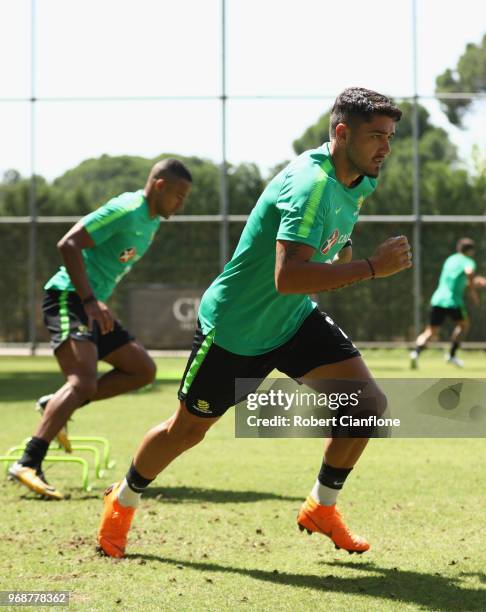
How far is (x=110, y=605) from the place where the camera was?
160 inches

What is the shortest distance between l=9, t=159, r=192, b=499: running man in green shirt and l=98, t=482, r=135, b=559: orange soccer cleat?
4.88 ft

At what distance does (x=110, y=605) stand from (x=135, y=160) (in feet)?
66.6

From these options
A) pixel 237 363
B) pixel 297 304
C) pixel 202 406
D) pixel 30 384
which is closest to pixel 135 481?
pixel 202 406

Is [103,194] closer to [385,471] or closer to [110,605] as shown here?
[385,471]

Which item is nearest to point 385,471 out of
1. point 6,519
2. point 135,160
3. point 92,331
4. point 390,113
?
point 92,331

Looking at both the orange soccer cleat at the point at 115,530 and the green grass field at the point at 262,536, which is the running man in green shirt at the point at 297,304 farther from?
the green grass field at the point at 262,536

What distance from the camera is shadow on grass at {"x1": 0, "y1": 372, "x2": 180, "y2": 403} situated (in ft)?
43.8

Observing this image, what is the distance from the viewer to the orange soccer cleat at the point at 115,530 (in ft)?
16.0

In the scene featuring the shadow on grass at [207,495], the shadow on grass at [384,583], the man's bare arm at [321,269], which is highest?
the man's bare arm at [321,269]

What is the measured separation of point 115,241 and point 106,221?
28cm

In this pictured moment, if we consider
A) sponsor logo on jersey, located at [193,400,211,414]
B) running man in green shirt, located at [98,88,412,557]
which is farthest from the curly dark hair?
sponsor logo on jersey, located at [193,400,211,414]

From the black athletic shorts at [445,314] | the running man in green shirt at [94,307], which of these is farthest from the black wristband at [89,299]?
the black athletic shorts at [445,314]

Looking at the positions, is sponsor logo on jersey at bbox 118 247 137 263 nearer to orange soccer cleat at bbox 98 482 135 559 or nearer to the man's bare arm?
orange soccer cleat at bbox 98 482 135 559

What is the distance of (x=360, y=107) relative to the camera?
4.29m
